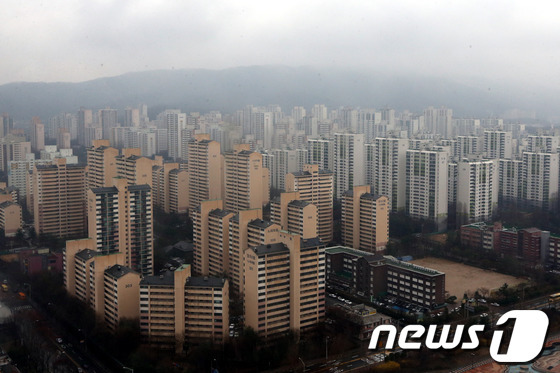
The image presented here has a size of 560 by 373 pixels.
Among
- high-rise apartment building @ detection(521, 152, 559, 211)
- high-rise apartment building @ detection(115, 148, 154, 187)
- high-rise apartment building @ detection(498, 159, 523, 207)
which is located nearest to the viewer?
high-rise apartment building @ detection(115, 148, 154, 187)

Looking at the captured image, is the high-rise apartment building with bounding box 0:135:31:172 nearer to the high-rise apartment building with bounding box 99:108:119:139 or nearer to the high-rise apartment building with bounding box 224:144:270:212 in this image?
the high-rise apartment building with bounding box 99:108:119:139

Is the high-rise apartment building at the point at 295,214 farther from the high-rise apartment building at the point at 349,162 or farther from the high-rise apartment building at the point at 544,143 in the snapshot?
the high-rise apartment building at the point at 544,143

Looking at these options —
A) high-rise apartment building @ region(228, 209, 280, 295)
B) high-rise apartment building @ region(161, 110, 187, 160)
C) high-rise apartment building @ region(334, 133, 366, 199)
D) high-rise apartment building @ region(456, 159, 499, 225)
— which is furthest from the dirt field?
high-rise apartment building @ region(161, 110, 187, 160)

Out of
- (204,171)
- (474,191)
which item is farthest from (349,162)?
(204,171)

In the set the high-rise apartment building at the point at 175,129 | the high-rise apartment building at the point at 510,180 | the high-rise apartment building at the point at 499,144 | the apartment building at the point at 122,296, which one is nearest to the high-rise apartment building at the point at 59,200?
the high-rise apartment building at the point at 175,129

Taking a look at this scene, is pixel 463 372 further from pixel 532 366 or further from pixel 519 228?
pixel 519 228

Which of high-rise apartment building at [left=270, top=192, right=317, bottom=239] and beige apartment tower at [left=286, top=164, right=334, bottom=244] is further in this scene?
beige apartment tower at [left=286, top=164, right=334, bottom=244]
